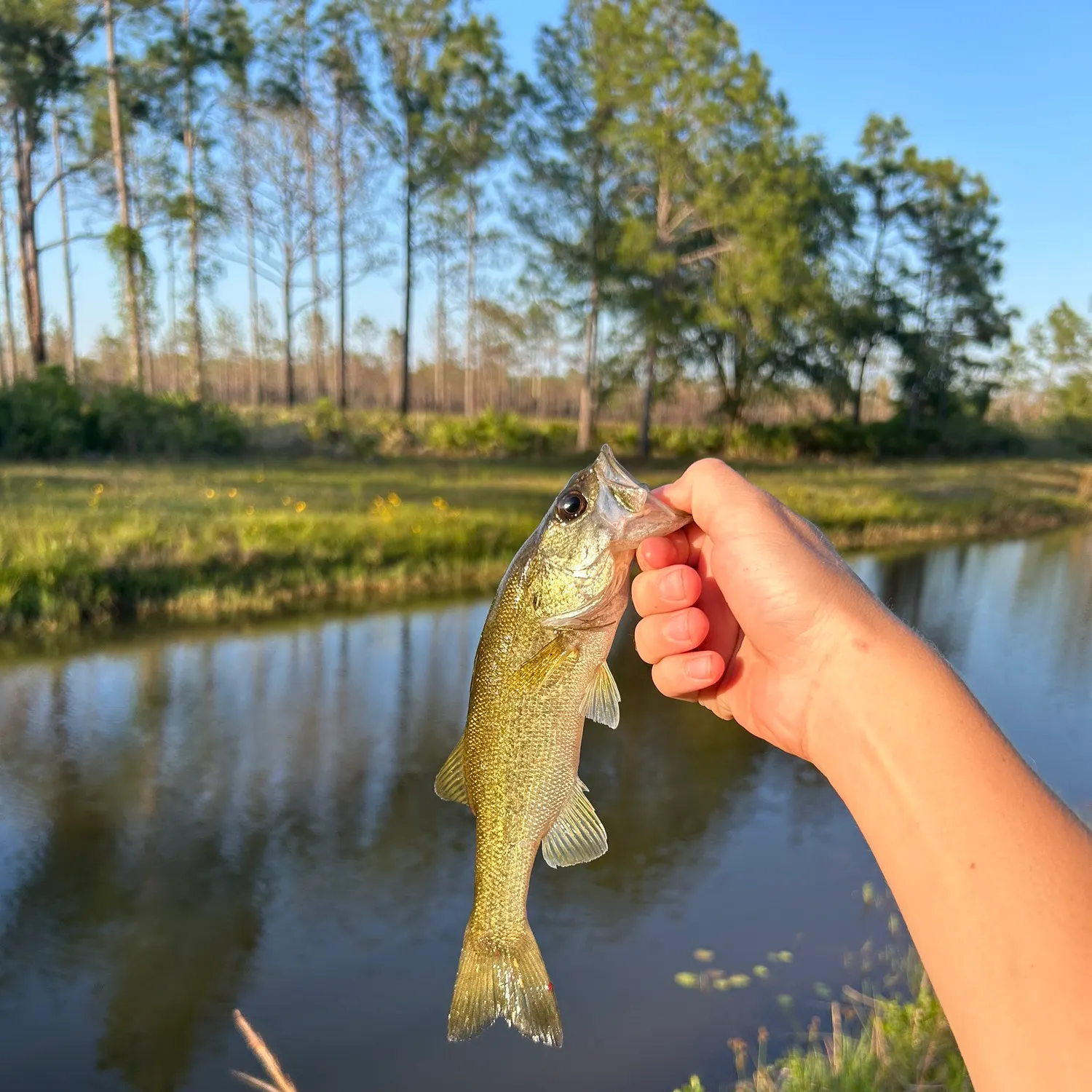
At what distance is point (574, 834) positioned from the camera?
2.04 metres

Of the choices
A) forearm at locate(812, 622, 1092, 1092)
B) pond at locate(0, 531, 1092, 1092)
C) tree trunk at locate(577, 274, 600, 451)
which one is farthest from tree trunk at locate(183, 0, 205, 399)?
forearm at locate(812, 622, 1092, 1092)

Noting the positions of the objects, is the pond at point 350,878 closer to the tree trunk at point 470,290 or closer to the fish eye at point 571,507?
the fish eye at point 571,507

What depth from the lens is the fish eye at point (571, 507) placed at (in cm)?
191

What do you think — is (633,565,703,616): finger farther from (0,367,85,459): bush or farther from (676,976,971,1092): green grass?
(0,367,85,459): bush

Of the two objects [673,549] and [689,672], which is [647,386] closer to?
[673,549]

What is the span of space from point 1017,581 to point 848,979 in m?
13.0

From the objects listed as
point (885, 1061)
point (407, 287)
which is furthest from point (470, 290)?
point (885, 1061)

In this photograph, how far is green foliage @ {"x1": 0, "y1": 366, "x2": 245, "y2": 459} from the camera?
17922mm

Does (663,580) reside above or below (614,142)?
below

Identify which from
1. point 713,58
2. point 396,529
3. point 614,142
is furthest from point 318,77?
point 396,529

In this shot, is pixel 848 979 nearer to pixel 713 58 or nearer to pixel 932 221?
pixel 713 58

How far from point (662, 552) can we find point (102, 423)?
1959 centimetres

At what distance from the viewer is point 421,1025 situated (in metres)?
4.64

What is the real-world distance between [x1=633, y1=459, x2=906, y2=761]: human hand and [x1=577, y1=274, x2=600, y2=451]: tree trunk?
24271mm
